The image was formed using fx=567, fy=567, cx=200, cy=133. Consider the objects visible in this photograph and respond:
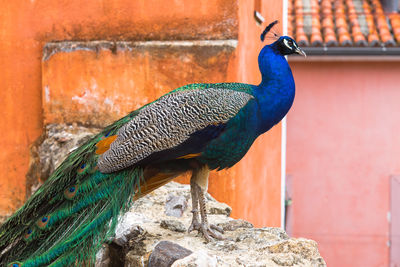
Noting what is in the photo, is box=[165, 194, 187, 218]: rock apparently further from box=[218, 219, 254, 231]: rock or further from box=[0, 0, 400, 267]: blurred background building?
box=[0, 0, 400, 267]: blurred background building

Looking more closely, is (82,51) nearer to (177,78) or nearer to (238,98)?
(177,78)

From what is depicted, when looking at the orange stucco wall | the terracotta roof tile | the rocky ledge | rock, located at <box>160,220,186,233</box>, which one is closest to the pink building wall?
the terracotta roof tile

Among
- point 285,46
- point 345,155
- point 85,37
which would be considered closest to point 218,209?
point 285,46

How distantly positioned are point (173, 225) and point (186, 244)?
0.27 meters

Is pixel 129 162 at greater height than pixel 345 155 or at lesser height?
greater

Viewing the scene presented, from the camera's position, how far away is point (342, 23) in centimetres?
842

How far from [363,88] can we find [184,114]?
639 centimetres

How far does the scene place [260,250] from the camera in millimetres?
2699

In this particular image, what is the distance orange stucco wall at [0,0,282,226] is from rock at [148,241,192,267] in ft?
4.26

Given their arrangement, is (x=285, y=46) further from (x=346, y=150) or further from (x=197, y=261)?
(x=346, y=150)

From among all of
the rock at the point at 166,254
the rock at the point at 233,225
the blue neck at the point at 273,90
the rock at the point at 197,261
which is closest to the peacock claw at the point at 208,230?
the rock at the point at 233,225

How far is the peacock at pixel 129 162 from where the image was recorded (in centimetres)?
260

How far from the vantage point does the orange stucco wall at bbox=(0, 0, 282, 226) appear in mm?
3953

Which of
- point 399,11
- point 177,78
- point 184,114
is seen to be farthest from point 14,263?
point 399,11
